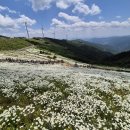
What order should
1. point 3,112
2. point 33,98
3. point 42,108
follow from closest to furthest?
1. point 3,112
2. point 42,108
3. point 33,98

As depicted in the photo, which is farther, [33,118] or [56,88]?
[56,88]

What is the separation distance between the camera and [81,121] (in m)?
18.9

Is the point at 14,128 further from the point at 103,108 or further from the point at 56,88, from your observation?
the point at 56,88

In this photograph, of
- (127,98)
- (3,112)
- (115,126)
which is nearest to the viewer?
(115,126)

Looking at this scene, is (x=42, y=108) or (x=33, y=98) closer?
(x=42, y=108)

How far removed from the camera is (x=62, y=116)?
19953 millimetres

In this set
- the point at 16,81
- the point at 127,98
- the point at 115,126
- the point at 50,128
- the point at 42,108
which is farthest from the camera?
the point at 16,81

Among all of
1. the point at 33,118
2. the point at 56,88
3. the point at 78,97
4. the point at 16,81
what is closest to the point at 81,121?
the point at 33,118

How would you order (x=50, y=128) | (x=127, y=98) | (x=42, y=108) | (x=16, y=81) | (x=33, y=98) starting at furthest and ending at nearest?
(x=16, y=81) < (x=127, y=98) < (x=33, y=98) < (x=42, y=108) < (x=50, y=128)

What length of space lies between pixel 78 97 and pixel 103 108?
120 inches

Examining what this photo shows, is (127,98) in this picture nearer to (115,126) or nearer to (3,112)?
(115,126)

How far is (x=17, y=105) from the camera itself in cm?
2273

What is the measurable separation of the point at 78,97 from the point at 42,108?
154 inches

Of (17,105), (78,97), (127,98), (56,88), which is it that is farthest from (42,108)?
(127,98)
